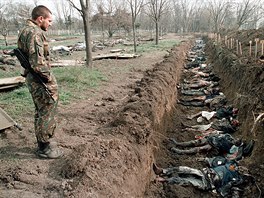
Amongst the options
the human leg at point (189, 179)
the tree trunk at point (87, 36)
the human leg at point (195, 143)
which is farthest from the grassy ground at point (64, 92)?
the human leg at point (189, 179)

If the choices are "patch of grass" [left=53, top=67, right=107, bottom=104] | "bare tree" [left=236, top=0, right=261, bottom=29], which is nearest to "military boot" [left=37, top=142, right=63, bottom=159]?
"patch of grass" [left=53, top=67, right=107, bottom=104]

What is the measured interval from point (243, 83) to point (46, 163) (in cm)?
666

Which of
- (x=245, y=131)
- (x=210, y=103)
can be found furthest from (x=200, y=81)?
(x=245, y=131)

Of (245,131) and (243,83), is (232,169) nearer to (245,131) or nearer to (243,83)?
(245,131)

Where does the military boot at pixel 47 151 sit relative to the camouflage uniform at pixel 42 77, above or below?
below

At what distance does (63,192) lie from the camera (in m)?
2.91

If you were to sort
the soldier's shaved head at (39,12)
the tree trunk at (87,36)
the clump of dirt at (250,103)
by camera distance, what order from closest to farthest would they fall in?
the soldier's shaved head at (39,12) → the clump of dirt at (250,103) → the tree trunk at (87,36)

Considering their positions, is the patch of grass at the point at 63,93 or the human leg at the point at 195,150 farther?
the patch of grass at the point at 63,93

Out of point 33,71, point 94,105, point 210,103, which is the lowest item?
point 210,103

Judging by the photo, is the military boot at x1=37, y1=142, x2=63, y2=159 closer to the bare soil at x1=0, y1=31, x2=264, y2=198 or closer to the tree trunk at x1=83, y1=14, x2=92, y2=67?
the bare soil at x1=0, y1=31, x2=264, y2=198

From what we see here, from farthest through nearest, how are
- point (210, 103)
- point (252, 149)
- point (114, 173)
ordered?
point (210, 103) → point (252, 149) → point (114, 173)

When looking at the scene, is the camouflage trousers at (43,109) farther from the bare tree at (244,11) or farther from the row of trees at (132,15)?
the bare tree at (244,11)

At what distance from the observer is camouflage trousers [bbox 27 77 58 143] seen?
11.6ft

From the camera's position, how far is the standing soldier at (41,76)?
11.0 ft
